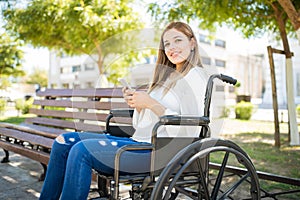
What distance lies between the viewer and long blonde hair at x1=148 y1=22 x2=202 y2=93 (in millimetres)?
1807

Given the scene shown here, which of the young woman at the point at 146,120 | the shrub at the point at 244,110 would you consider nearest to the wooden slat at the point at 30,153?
the young woman at the point at 146,120

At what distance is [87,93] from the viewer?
11.2ft

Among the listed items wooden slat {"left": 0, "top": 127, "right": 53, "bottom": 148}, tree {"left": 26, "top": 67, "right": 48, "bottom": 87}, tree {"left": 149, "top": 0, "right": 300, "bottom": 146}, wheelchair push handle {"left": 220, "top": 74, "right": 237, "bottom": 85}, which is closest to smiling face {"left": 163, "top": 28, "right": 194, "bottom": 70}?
wheelchair push handle {"left": 220, "top": 74, "right": 237, "bottom": 85}

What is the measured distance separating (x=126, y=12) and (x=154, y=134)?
6302 millimetres

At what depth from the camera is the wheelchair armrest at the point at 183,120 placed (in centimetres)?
143

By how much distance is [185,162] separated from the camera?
151 cm

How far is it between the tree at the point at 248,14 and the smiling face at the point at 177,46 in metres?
2.95

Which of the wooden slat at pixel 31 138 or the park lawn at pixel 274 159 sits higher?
the wooden slat at pixel 31 138

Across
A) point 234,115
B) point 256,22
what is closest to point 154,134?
point 256,22

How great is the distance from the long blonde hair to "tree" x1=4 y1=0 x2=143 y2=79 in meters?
4.32

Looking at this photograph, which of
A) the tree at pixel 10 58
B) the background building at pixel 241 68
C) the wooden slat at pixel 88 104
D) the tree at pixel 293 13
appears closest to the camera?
the wooden slat at pixel 88 104

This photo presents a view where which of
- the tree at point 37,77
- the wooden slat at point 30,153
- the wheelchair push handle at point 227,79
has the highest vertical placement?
the tree at point 37,77

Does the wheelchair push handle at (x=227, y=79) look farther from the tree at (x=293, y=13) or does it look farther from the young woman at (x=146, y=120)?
the tree at (x=293, y=13)

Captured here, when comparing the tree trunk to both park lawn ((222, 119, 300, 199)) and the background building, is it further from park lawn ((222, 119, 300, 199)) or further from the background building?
the background building
